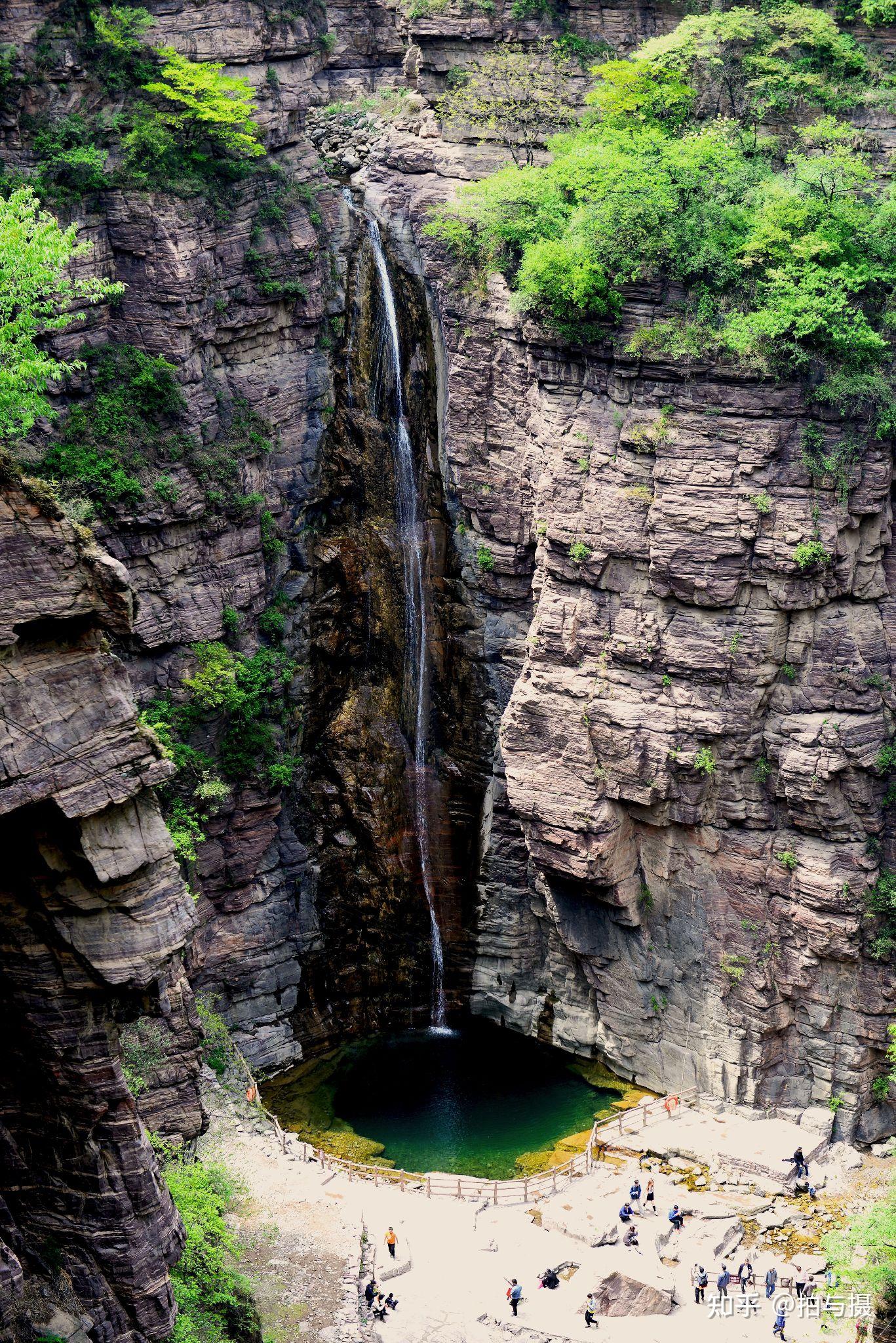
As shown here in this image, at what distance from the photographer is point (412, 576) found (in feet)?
132

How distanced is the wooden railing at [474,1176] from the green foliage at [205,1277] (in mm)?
5379

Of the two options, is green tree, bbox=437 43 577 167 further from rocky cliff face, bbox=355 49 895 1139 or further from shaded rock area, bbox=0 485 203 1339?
shaded rock area, bbox=0 485 203 1339

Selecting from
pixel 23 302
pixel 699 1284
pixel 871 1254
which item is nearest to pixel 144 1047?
pixel 699 1284

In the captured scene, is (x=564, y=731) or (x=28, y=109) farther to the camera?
(x=564, y=731)

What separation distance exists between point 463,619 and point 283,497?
585 centimetres

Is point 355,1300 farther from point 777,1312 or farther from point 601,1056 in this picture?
point 601,1056

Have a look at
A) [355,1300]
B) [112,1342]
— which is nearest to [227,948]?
[355,1300]

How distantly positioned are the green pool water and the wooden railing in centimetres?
94

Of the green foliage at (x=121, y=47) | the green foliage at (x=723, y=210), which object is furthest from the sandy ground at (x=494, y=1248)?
the green foliage at (x=121, y=47)

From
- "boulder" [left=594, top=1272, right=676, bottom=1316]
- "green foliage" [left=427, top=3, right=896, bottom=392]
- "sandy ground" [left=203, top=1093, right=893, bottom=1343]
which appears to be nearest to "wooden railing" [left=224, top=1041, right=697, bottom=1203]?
"sandy ground" [left=203, top=1093, right=893, bottom=1343]

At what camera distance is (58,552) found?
1599cm

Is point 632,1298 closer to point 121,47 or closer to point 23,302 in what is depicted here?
point 23,302

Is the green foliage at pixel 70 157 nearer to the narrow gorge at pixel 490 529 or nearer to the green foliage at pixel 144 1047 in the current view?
the narrow gorge at pixel 490 529

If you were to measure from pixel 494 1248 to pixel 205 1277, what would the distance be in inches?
336
